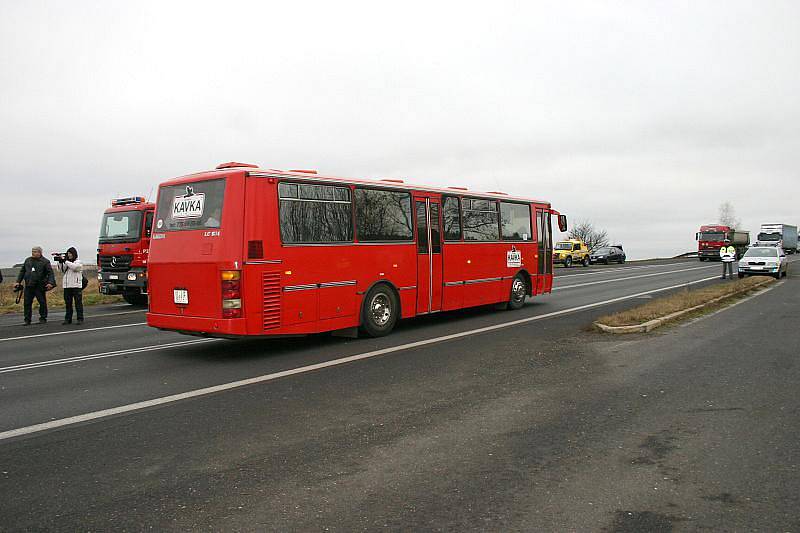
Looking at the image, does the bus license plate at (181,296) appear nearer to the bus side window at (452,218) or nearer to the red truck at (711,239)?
the bus side window at (452,218)

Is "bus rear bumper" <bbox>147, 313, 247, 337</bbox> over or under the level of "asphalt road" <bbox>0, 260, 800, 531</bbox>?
over

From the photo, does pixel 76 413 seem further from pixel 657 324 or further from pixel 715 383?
pixel 657 324

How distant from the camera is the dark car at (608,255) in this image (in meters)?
55.5

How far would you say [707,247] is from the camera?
5891cm

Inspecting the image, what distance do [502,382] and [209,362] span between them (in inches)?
173

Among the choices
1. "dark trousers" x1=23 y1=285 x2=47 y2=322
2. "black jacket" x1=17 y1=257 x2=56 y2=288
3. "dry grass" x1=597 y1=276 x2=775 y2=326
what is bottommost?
"dry grass" x1=597 y1=276 x2=775 y2=326

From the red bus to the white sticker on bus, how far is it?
18mm

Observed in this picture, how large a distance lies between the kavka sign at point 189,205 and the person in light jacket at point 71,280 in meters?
6.09

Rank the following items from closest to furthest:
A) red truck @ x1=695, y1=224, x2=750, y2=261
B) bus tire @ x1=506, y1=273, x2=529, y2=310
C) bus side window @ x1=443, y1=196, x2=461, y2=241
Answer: bus side window @ x1=443, y1=196, x2=461, y2=241 < bus tire @ x1=506, y1=273, x2=529, y2=310 < red truck @ x1=695, y1=224, x2=750, y2=261

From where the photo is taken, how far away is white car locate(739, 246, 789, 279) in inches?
1166

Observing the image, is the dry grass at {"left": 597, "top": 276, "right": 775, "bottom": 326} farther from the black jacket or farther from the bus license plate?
the black jacket

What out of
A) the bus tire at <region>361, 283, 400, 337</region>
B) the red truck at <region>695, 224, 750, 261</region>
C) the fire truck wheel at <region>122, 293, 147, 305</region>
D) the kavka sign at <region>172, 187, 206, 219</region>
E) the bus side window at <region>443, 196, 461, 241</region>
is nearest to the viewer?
the kavka sign at <region>172, 187, 206, 219</region>

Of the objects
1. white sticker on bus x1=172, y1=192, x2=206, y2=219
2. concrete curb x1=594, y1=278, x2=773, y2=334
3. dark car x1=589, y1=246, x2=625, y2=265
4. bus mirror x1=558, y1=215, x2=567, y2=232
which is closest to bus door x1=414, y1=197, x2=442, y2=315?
concrete curb x1=594, y1=278, x2=773, y2=334

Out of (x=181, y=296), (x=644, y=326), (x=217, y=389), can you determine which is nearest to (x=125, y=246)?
(x=181, y=296)
